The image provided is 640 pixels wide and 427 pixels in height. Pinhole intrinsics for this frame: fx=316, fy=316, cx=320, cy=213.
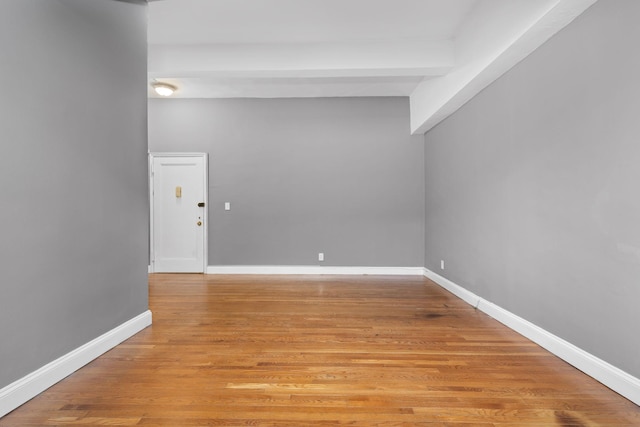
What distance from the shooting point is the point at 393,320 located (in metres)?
3.15

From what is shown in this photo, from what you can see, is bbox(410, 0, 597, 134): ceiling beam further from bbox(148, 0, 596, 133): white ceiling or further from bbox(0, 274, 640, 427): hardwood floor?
bbox(0, 274, 640, 427): hardwood floor

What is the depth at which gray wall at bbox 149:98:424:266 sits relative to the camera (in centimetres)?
543

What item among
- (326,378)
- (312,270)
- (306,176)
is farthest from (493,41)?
(312,270)

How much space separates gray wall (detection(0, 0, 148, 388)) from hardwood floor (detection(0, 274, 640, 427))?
1.27 ft

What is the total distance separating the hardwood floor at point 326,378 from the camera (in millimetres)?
1667

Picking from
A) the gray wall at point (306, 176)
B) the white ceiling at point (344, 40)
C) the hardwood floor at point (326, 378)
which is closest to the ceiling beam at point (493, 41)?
the white ceiling at point (344, 40)

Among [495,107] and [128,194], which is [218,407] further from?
[495,107]

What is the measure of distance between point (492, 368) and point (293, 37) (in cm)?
368

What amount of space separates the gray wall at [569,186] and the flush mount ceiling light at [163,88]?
434 centimetres

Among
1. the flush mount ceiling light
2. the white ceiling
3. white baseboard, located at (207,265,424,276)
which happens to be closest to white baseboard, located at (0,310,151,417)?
white baseboard, located at (207,265,424,276)

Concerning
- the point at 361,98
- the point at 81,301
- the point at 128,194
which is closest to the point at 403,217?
the point at 361,98

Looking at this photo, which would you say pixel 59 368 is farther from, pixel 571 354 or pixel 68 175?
pixel 571 354

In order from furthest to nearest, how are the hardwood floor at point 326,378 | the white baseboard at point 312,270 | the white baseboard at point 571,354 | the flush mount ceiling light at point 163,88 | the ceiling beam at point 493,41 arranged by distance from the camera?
the white baseboard at point 312,270
the flush mount ceiling light at point 163,88
the ceiling beam at point 493,41
the white baseboard at point 571,354
the hardwood floor at point 326,378

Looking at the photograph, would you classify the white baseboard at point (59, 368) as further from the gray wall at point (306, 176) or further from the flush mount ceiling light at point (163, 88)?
the flush mount ceiling light at point (163, 88)
